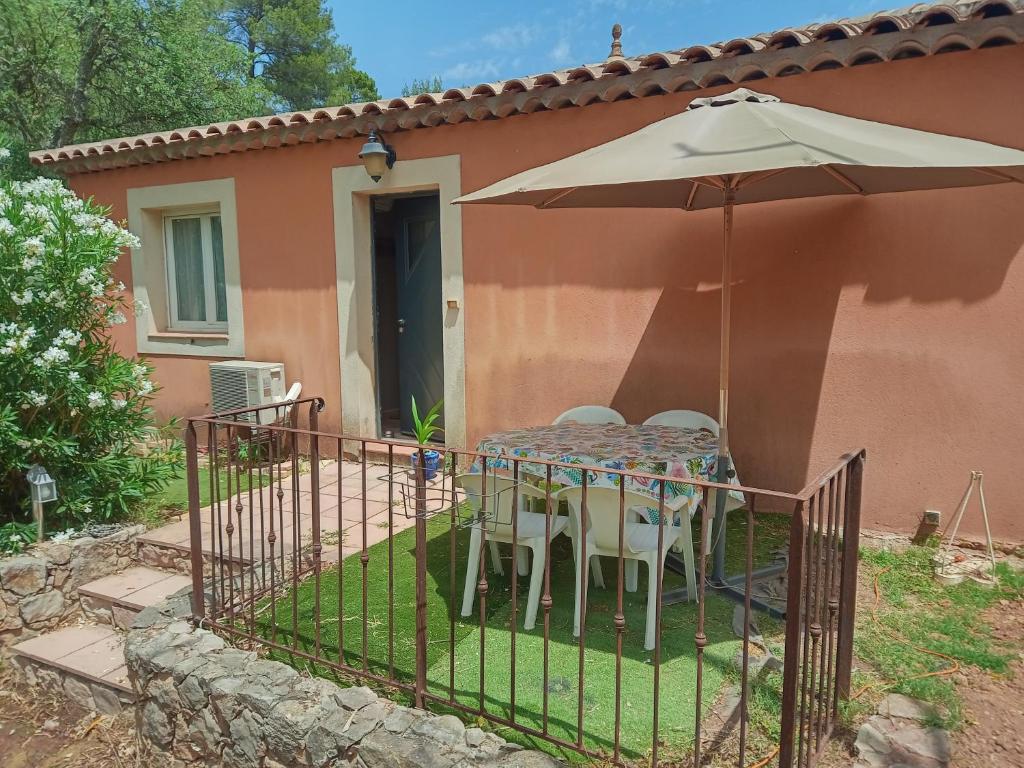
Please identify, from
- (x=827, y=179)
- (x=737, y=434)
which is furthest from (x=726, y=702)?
(x=827, y=179)

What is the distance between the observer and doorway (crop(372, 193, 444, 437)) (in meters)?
6.29

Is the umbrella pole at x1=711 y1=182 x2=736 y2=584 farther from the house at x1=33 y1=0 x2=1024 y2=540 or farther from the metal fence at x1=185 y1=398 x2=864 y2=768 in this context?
the house at x1=33 y1=0 x2=1024 y2=540

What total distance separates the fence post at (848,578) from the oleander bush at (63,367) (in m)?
4.46

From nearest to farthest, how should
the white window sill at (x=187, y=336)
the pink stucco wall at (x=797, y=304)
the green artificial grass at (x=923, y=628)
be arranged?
the green artificial grass at (x=923, y=628) → the pink stucco wall at (x=797, y=304) → the white window sill at (x=187, y=336)

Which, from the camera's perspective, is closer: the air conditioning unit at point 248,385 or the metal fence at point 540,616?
the metal fence at point 540,616

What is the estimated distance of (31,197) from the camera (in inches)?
178

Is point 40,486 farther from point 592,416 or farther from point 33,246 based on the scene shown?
point 592,416

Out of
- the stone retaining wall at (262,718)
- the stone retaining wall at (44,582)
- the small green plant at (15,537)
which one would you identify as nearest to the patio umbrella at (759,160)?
the stone retaining wall at (262,718)

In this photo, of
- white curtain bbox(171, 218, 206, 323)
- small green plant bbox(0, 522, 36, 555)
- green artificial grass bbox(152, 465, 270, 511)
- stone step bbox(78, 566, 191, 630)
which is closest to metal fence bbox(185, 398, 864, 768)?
stone step bbox(78, 566, 191, 630)

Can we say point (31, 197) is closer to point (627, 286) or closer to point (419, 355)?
point (419, 355)

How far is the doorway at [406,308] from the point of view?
20.6 feet

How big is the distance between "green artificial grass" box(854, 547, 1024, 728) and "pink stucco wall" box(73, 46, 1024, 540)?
421 mm

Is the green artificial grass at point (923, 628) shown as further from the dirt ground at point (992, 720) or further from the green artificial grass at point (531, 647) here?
the green artificial grass at point (531, 647)

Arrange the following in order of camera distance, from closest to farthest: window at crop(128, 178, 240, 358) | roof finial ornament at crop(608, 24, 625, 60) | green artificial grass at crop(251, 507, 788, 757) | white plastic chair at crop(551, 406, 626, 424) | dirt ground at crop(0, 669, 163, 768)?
green artificial grass at crop(251, 507, 788, 757) < dirt ground at crop(0, 669, 163, 768) < white plastic chair at crop(551, 406, 626, 424) < roof finial ornament at crop(608, 24, 625, 60) < window at crop(128, 178, 240, 358)
